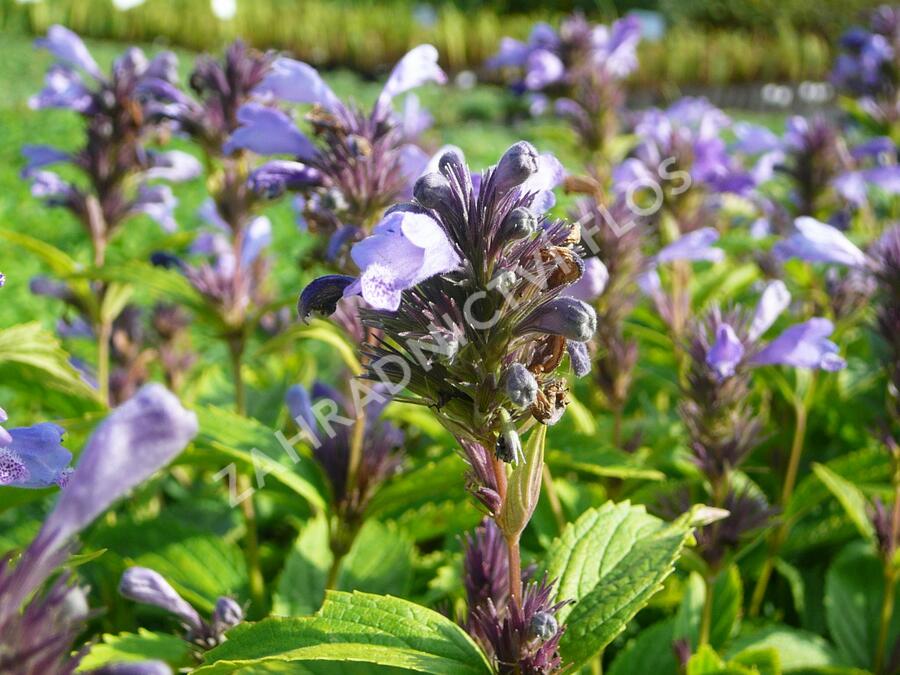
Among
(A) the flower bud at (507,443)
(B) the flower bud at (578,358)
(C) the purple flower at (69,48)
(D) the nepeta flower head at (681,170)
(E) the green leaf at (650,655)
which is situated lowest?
(E) the green leaf at (650,655)

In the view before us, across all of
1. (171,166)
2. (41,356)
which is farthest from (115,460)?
(171,166)

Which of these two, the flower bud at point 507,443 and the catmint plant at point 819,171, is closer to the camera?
the flower bud at point 507,443

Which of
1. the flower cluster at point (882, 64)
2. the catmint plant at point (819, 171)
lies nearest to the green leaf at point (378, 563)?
the catmint plant at point (819, 171)

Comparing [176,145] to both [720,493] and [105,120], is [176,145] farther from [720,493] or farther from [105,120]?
[720,493]

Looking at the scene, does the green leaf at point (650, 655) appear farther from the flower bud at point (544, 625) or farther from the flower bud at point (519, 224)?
the flower bud at point (519, 224)

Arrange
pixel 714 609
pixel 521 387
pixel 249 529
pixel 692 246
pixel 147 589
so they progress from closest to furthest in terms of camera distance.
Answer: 1. pixel 521 387
2. pixel 147 589
3. pixel 714 609
4. pixel 249 529
5. pixel 692 246

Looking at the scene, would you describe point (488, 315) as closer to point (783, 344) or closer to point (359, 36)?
point (783, 344)

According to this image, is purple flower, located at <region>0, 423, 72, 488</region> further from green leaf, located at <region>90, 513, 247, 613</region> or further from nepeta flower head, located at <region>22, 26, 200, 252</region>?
nepeta flower head, located at <region>22, 26, 200, 252</region>
